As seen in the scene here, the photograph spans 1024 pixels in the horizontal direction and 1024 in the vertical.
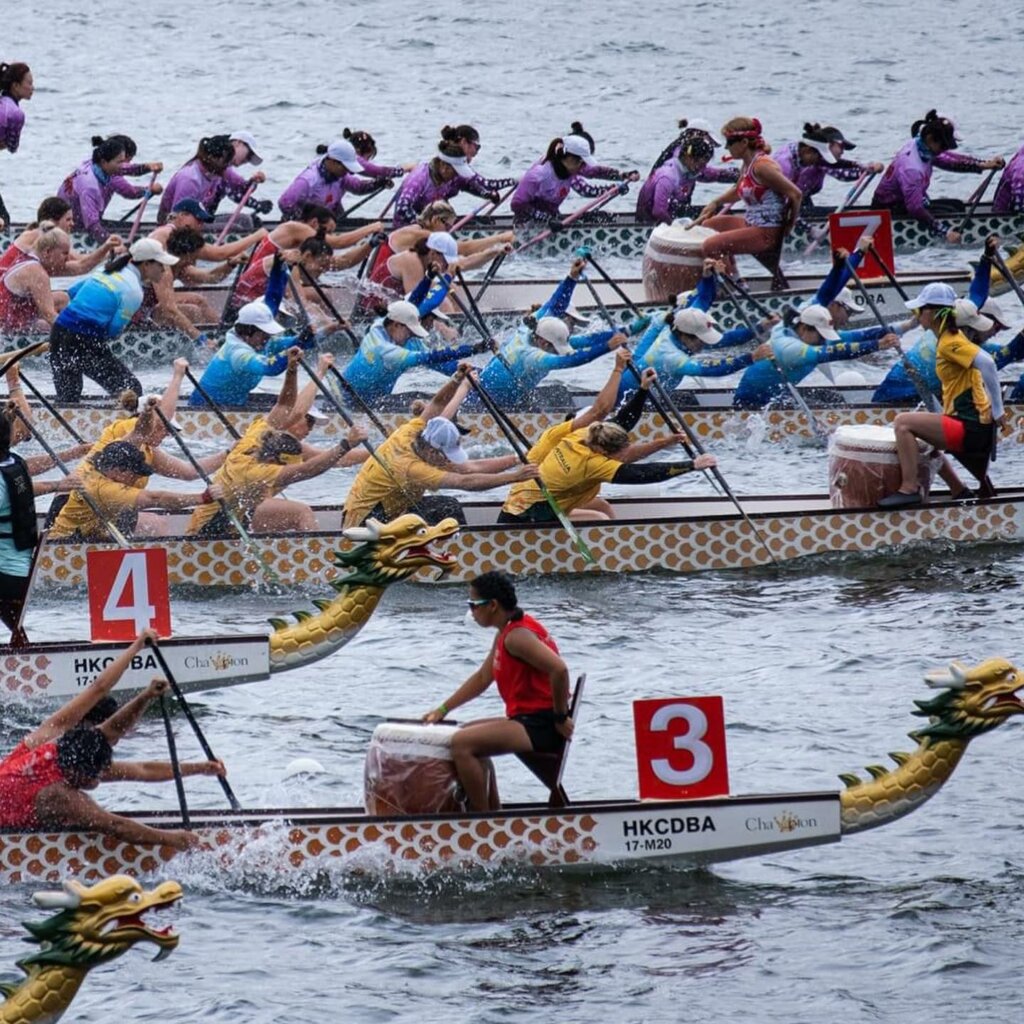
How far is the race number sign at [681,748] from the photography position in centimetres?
1099

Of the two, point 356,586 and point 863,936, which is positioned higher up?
point 356,586

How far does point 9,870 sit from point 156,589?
2224 mm

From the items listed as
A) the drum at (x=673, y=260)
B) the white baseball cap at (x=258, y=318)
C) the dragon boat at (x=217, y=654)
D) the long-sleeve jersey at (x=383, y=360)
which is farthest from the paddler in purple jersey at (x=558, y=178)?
the dragon boat at (x=217, y=654)

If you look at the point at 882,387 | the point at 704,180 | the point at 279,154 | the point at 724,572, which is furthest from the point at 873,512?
the point at 279,154

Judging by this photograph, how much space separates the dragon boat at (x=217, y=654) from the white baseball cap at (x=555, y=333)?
554cm

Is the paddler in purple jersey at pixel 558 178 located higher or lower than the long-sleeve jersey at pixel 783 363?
higher

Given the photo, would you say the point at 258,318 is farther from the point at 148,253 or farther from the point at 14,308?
the point at 14,308

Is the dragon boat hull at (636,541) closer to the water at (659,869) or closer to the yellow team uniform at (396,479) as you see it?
the water at (659,869)

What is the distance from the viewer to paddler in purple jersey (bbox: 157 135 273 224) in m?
24.0

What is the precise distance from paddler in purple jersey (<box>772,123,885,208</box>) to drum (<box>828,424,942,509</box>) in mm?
7690

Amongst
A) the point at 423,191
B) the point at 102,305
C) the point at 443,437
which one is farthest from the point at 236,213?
the point at 443,437

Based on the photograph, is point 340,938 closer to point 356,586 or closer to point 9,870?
point 9,870

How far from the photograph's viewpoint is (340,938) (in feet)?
36.5

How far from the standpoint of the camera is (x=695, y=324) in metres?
18.3
